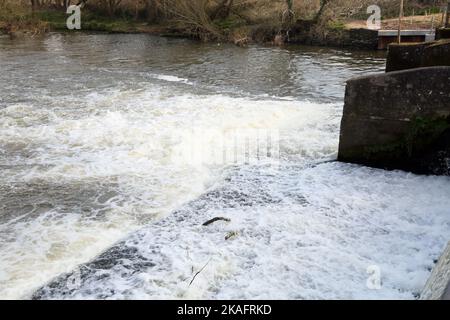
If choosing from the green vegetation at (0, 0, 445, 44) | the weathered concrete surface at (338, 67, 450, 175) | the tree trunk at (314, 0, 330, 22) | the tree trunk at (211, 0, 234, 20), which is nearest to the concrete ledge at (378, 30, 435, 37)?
the green vegetation at (0, 0, 445, 44)

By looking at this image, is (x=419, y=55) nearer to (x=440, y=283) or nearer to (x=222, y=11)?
(x=440, y=283)

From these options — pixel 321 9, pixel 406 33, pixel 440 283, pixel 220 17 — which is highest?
pixel 321 9

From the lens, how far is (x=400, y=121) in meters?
7.43

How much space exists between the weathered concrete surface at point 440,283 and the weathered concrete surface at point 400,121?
3.17 m

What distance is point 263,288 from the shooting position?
4.45 m

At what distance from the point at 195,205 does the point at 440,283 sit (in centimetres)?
337

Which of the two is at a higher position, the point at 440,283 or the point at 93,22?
the point at 93,22

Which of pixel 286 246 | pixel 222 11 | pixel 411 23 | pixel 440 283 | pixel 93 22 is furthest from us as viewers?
pixel 93 22

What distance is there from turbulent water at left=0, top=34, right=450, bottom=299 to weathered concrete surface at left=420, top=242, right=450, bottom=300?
0.99 ft

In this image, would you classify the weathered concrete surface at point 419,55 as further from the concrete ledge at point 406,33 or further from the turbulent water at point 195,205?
the concrete ledge at point 406,33

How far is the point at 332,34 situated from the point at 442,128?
1874cm

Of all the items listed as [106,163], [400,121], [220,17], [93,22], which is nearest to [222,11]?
[220,17]

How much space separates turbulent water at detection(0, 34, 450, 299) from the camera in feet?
15.2

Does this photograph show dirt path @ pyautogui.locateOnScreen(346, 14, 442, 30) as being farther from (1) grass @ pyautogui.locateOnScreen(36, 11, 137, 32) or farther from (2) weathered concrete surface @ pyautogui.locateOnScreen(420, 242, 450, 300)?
(2) weathered concrete surface @ pyautogui.locateOnScreen(420, 242, 450, 300)
